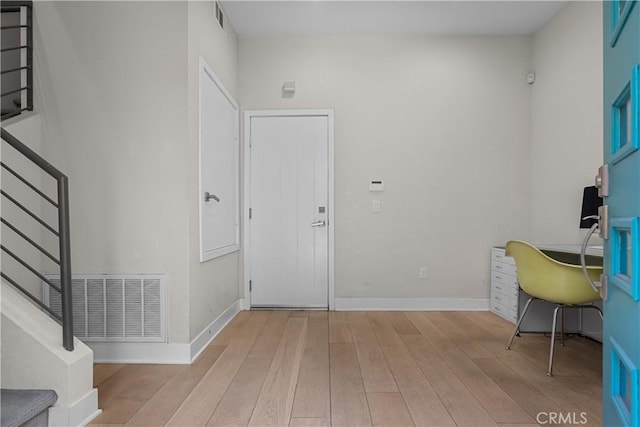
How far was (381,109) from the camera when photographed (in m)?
4.50

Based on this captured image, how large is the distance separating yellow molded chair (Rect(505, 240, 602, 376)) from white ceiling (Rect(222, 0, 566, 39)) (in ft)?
7.82

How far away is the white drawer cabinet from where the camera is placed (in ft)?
12.5

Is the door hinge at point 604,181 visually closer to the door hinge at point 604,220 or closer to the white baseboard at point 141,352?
the door hinge at point 604,220

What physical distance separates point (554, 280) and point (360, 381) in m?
1.35

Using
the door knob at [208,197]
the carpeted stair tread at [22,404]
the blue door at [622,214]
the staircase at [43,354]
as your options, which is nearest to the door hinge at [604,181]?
the blue door at [622,214]

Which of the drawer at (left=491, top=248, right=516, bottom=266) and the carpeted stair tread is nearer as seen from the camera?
the carpeted stair tread

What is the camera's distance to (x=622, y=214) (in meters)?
1.09

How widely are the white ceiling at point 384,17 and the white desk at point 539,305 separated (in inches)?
87.4

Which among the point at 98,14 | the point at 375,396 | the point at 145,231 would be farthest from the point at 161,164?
the point at 375,396

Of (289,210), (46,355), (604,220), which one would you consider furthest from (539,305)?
(46,355)

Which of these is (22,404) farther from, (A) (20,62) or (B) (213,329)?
(A) (20,62)

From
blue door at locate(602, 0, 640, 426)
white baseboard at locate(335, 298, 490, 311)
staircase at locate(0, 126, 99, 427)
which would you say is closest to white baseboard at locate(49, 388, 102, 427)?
staircase at locate(0, 126, 99, 427)

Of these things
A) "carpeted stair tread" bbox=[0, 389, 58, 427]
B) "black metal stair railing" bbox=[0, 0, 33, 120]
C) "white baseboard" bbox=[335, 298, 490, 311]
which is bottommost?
"white baseboard" bbox=[335, 298, 490, 311]

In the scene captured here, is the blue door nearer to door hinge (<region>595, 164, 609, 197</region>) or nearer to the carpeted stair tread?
door hinge (<region>595, 164, 609, 197</region>)
